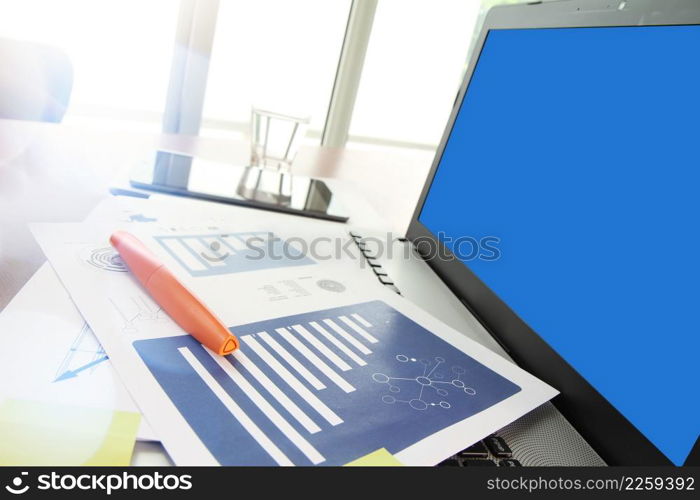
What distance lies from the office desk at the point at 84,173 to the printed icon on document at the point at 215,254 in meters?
0.15

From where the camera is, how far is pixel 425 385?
1.18ft

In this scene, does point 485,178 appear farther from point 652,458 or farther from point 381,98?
point 381,98

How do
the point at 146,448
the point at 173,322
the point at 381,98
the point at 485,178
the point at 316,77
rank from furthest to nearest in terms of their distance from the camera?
the point at 381,98
the point at 316,77
the point at 485,178
the point at 173,322
the point at 146,448

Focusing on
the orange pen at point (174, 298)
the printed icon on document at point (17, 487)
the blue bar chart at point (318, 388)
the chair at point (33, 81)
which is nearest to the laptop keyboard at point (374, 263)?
the blue bar chart at point (318, 388)

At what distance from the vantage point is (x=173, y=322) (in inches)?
14.9

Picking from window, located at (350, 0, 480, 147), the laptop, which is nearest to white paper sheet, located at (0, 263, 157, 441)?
the laptop

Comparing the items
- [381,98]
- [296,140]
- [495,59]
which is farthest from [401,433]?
[381,98]

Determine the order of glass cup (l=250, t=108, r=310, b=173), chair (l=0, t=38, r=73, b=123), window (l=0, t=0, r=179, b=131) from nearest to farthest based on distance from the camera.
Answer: glass cup (l=250, t=108, r=310, b=173) → chair (l=0, t=38, r=73, b=123) → window (l=0, t=0, r=179, b=131)

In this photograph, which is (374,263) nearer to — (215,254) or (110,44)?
(215,254)

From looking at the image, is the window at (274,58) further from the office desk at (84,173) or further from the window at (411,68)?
the office desk at (84,173)

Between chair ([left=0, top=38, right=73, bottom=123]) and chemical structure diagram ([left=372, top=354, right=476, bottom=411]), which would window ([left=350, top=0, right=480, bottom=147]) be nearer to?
chair ([left=0, top=38, right=73, bottom=123])

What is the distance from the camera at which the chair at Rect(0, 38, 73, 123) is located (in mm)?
1129

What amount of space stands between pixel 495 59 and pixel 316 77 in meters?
2.26

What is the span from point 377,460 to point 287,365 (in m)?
0.10
